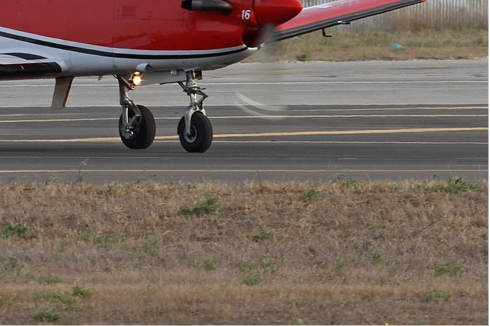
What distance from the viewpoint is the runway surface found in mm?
14898

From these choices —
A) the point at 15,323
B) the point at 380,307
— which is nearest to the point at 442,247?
the point at 380,307

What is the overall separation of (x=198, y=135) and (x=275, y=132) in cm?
319

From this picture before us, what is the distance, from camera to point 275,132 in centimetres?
2008

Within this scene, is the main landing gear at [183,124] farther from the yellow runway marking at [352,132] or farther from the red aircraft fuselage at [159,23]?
the yellow runway marking at [352,132]

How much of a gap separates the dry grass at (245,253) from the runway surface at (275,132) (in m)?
1.80

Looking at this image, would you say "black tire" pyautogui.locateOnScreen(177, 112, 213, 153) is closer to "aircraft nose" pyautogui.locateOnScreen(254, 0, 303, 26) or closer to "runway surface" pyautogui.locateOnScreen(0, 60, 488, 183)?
"runway surface" pyautogui.locateOnScreen(0, 60, 488, 183)

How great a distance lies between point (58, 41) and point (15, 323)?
10.4 metres

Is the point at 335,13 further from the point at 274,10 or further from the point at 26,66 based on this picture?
the point at 26,66

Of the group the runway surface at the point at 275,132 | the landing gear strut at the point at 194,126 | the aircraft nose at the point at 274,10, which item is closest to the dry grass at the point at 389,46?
the runway surface at the point at 275,132

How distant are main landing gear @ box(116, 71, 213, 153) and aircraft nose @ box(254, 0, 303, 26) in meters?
1.25

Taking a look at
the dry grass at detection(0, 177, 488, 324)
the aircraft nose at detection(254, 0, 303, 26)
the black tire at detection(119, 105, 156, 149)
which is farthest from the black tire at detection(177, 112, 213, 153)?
the dry grass at detection(0, 177, 488, 324)

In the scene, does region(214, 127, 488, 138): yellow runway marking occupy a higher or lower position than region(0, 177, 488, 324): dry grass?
lower

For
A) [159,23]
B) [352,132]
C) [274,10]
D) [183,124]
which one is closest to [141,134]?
[183,124]

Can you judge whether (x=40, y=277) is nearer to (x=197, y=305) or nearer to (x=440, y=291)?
(x=197, y=305)
